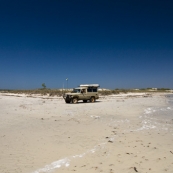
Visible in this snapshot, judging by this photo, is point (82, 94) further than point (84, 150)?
Yes

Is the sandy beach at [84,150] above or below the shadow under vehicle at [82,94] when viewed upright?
below

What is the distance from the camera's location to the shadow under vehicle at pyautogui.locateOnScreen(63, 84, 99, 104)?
1037 inches

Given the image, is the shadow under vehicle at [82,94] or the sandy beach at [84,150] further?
the shadow under vehicle at [82,94]

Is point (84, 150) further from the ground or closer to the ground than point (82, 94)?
closer to the ground

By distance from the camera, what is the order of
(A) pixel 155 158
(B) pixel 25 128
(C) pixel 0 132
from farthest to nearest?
(B) pixel 25 128, (C) pixel 0 132, (A) pixel 155 158

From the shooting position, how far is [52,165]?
5.20m

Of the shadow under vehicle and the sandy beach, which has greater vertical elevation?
the shadow under vehicle

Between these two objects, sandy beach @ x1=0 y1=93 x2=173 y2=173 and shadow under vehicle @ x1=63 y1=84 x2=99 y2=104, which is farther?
shadow under vehicle @ x1=63 y1=84 x2=99 y2=104

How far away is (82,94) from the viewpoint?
27609 mm

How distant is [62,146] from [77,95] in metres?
20.1

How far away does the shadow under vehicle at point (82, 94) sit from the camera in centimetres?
2633

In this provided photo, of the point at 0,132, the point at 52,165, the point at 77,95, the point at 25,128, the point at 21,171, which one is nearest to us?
the point at 21,171

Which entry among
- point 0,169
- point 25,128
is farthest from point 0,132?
point 0,169

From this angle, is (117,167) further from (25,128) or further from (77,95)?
(77,95)
